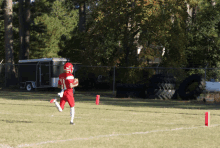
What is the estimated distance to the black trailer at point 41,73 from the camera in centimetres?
3064

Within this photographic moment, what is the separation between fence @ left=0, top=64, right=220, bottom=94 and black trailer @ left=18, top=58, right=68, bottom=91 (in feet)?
0.49

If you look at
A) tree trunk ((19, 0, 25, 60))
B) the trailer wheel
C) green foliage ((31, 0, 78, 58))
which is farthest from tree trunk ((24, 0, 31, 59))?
the trailer wheel

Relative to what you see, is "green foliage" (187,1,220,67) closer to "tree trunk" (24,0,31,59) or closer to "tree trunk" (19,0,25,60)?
"tree trunk" (24,0,31,59)

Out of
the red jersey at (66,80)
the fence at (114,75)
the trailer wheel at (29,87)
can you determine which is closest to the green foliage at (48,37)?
the fence at (114,75)

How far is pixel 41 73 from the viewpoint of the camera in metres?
31.3

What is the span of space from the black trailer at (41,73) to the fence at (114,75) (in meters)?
0.15

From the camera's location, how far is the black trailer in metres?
30.6

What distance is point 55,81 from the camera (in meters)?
30.7

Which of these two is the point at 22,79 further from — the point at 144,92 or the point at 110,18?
the point at 144,92

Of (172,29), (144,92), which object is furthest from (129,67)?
(172,29)

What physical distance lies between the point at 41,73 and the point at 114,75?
717 centimetres

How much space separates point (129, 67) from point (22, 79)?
1124 cm

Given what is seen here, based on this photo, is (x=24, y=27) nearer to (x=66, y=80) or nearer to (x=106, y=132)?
(x=66, y=80)

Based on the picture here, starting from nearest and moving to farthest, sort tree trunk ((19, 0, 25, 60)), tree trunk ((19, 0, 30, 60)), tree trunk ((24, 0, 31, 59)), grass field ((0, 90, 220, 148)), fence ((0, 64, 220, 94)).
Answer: grass field ((0, 90, 220, 148)) < fence ((0, 64, 220, 94)) < tree trunk ((19, 0, 25, 60)) < tree trunk ((19, 0, 30, 60)) < tree trunk ((24, 0, 31, 59))
